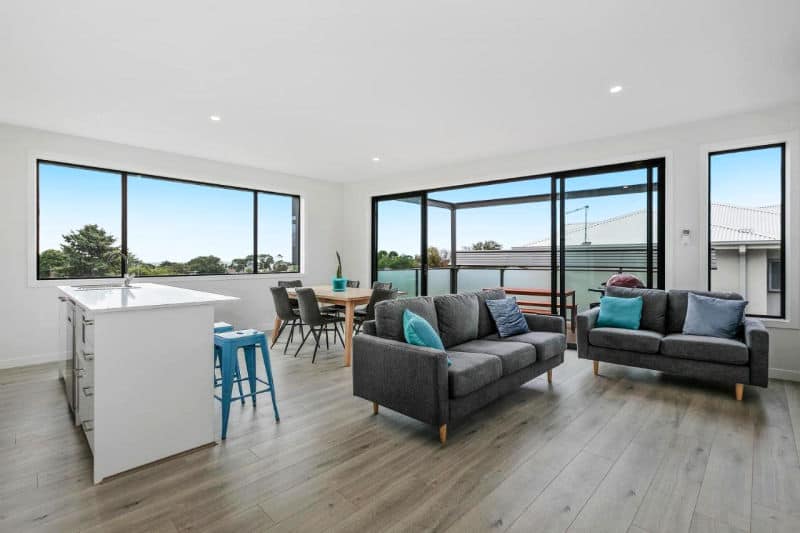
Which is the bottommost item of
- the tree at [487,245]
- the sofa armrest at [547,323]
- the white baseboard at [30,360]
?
the white baseboard at [30,360]

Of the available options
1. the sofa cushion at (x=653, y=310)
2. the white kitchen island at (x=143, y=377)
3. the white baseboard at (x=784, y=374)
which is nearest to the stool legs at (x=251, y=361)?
the white kitchen island at (x=143, y=377)

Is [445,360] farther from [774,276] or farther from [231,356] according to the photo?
[774,276]

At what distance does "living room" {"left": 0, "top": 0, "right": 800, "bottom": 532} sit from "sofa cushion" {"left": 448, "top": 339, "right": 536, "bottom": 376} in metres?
0.04

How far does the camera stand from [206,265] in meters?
6.25

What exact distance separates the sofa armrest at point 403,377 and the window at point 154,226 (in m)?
3.92

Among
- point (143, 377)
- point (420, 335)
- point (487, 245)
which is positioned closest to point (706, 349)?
point (420, 335)

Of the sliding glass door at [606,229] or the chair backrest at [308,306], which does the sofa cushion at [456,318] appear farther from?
the sliding glass door at [606,229]

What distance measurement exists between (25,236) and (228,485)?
14.3ft

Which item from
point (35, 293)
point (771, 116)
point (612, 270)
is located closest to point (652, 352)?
point (612, 270)

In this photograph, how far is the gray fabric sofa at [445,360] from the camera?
2648 millimetres

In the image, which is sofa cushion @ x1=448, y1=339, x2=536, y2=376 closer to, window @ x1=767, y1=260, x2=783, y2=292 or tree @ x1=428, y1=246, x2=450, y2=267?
window @ x1=767, y1=260, x2=783, y2=292

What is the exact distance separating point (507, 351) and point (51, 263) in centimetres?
530

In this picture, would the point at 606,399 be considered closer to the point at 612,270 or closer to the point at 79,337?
the point at 612,270

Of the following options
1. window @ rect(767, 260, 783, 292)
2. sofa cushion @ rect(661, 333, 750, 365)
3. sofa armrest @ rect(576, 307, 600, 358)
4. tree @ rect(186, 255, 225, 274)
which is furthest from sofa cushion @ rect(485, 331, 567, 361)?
tree @ rect(186, 255, 225, 274)
